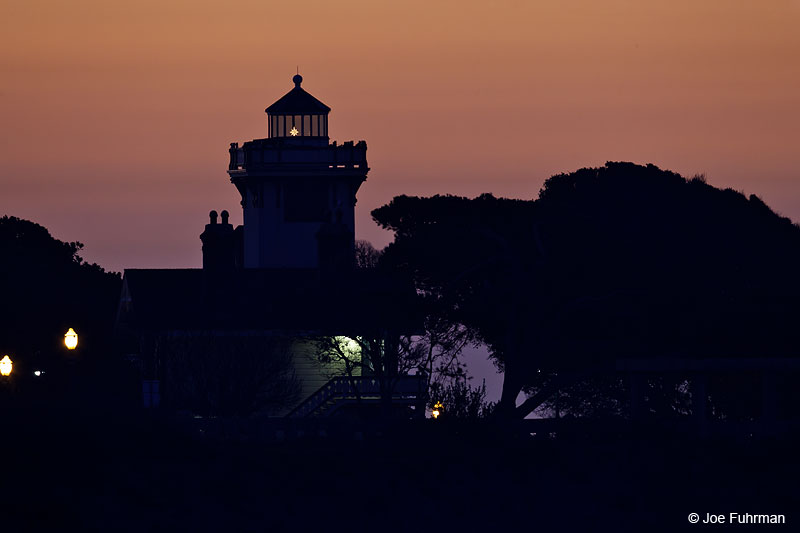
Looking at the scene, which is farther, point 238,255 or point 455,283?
point 238,255

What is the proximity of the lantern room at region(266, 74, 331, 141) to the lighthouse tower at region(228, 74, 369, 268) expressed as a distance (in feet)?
0.14

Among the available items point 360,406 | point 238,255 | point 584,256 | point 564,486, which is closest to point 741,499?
point 564,486

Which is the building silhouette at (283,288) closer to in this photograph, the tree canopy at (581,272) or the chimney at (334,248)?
the chimney at (334,248)

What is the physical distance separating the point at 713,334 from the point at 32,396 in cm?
2120

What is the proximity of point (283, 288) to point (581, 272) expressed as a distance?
16174mm

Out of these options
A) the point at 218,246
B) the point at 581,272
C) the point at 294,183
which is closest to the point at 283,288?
the point at 218,246

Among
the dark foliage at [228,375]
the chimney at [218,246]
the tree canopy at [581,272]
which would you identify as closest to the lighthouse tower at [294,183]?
the chimney at [218,246]

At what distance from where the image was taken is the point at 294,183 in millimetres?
82625

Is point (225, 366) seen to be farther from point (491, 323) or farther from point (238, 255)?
point (238, 255)

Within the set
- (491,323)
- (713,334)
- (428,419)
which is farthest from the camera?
(491,323)

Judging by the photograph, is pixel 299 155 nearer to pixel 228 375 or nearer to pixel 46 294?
pixel 46 294

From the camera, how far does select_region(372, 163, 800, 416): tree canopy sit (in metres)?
61.2

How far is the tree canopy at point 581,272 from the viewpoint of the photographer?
61.2m

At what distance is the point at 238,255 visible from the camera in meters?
86.5
